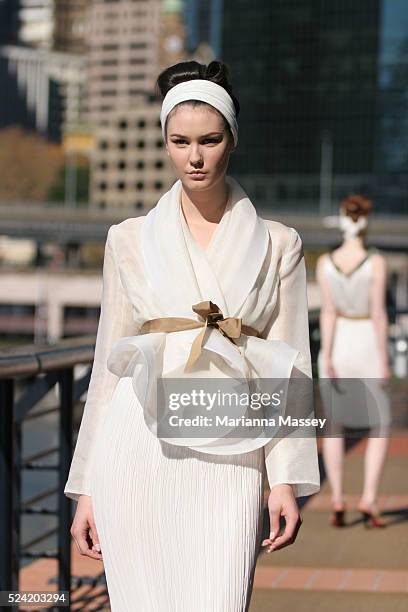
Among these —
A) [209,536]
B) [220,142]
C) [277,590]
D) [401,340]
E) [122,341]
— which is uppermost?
[220,142]

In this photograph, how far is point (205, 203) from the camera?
285 cm

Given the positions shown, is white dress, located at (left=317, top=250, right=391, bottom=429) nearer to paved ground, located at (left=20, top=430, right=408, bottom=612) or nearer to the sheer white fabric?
paved ground, located at (left=20, top=430, right=408, bottom=612)

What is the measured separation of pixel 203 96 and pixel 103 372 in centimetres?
70

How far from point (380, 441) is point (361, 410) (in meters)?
0.77

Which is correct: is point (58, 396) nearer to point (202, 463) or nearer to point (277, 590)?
point (277, 590)

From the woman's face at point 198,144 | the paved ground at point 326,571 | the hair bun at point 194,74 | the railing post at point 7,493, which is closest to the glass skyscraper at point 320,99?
the paved ground at point 326,571

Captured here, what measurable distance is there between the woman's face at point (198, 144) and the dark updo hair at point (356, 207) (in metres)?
4.29

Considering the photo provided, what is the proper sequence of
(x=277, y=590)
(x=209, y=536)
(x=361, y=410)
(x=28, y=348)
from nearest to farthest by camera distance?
(x=209, y=536), (x=28, y=348), (x=277, y=590), (x=361, y=410)

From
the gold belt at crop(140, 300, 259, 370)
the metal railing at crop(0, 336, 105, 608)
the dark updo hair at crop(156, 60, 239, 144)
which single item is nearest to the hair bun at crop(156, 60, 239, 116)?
the dark updo hair at crop(156, 60, 239, 144)

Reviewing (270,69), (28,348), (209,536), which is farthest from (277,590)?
(270,69)

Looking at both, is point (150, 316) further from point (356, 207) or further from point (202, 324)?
point (356, 207)

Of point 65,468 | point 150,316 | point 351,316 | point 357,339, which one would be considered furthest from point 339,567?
point 150,316

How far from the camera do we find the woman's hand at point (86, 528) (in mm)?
2787

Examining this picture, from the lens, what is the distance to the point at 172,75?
2.87 meters
